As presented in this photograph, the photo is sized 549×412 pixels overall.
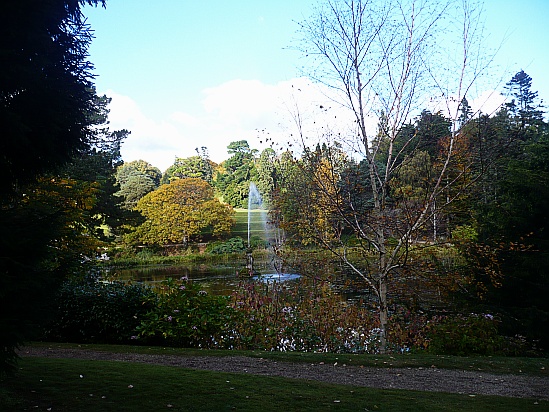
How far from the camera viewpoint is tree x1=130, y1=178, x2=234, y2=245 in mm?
34125

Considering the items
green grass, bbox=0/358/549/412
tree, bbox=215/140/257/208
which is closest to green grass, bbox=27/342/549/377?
green grass, bbox=0/358/549/412

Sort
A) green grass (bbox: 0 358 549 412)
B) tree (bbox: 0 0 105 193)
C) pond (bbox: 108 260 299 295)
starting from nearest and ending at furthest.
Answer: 1. tree (bbox: 0 0 105 193)
2. green grass (bbox: 0 358 549 412)
3. pond (bbox: 108 260 299 295)

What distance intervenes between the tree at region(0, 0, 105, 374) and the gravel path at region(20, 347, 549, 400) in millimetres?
3143

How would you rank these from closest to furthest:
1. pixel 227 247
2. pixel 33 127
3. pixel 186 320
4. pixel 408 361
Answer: pixel 33 127 → pixel 408 361 → pixel 186 320 → pixel 227 247

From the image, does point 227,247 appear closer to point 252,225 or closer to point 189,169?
point 252,225

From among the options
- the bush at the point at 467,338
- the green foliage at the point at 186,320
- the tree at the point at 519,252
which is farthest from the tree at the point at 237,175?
the bush at the point at 467,338

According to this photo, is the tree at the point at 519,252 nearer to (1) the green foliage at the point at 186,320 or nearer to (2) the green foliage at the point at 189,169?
(1) the green foliage at the point at 186,320

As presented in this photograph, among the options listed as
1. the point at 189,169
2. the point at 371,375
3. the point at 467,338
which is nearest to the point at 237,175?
the point at 189,169

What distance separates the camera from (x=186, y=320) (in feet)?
27.9

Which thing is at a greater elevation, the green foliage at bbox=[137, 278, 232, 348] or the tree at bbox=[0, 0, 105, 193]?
the tree at bbox=[0, 0, 105, 193]

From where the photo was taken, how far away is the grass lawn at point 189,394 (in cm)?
407

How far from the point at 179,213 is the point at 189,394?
103ft

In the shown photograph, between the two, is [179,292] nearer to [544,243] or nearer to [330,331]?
[330,331]

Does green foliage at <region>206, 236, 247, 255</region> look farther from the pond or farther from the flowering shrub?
the flowering shrub
